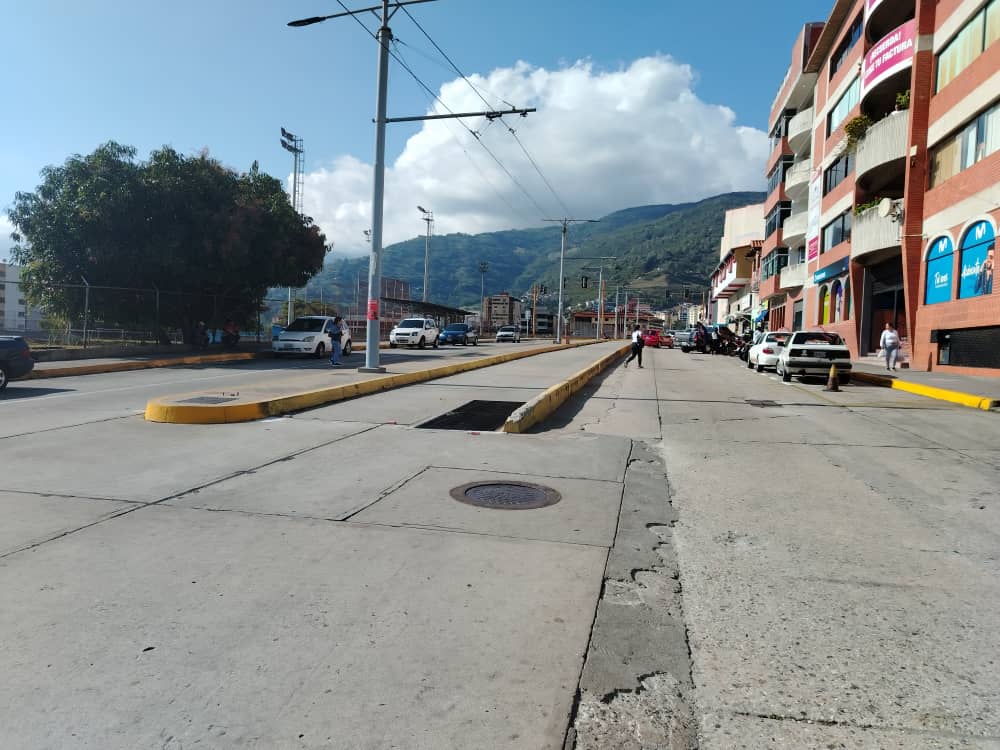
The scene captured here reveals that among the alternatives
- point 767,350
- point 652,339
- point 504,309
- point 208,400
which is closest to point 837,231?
point 767,350

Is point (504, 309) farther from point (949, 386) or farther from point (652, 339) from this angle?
point (949, 386)

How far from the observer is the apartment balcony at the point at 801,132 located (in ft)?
141

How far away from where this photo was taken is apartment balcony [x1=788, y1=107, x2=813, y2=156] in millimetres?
43125

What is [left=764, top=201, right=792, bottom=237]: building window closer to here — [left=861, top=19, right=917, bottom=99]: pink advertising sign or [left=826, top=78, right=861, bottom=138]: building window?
[left=826, top=78, right=861, bottom=138]: building window

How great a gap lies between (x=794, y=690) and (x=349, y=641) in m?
1.88

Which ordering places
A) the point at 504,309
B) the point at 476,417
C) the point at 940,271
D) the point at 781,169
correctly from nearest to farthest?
the point at 476,417 < the point at 940,271 < the point at 781,169 < the point at 504,309

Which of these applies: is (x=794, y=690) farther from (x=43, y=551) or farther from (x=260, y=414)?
(x=260, y=414)

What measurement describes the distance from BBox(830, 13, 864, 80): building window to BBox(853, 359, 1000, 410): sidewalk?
20041mm

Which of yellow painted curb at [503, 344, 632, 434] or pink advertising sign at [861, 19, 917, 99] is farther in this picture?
pink advertising sign at [861, 19, 917, 99]

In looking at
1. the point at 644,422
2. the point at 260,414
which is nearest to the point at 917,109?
the point at 644,422

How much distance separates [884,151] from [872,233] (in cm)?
323

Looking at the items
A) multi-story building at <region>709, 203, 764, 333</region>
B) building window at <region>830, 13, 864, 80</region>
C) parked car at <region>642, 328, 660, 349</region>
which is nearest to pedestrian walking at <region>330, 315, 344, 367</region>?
building window at <region>830, 13, 864, 80</region>

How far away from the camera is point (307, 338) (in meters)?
25.8

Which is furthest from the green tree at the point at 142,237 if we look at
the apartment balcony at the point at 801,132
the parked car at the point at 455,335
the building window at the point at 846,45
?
the apartment balcony at the point at 801,132
